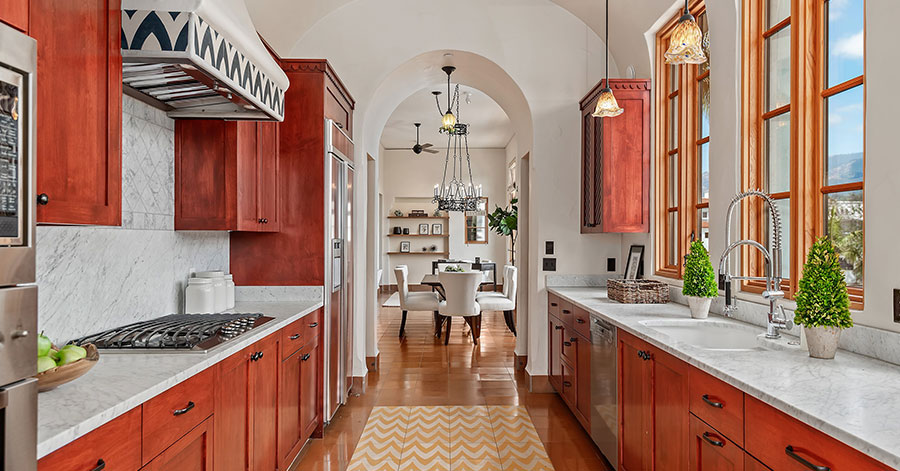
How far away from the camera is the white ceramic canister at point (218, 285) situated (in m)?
2.96

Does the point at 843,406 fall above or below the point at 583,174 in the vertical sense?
below

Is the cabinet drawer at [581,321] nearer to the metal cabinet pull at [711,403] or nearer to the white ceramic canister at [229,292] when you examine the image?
the metal cabinet pull at [711,403]

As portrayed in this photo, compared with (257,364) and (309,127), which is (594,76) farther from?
(257,364)

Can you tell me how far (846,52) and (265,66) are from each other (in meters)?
2.41

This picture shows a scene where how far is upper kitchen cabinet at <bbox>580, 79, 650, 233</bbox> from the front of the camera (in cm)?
393

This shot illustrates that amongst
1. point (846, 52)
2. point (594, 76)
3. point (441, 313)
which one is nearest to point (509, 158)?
point (441, 313)

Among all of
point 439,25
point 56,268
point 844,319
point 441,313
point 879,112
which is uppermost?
point 439,25

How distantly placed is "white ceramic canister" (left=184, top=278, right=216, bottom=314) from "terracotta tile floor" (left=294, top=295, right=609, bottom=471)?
105cm

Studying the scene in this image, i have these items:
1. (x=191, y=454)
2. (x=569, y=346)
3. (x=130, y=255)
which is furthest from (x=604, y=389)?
(x=130, y=255)

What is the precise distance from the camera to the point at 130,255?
7.94ft

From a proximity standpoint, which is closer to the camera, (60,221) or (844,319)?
(60,221)

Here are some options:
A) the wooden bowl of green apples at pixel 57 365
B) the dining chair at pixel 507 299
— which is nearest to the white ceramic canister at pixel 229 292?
the wooden bowl of green apples at pixel 57 365

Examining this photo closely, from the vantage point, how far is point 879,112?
183 centimetres

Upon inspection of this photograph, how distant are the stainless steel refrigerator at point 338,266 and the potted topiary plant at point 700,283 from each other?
2.18 meters
